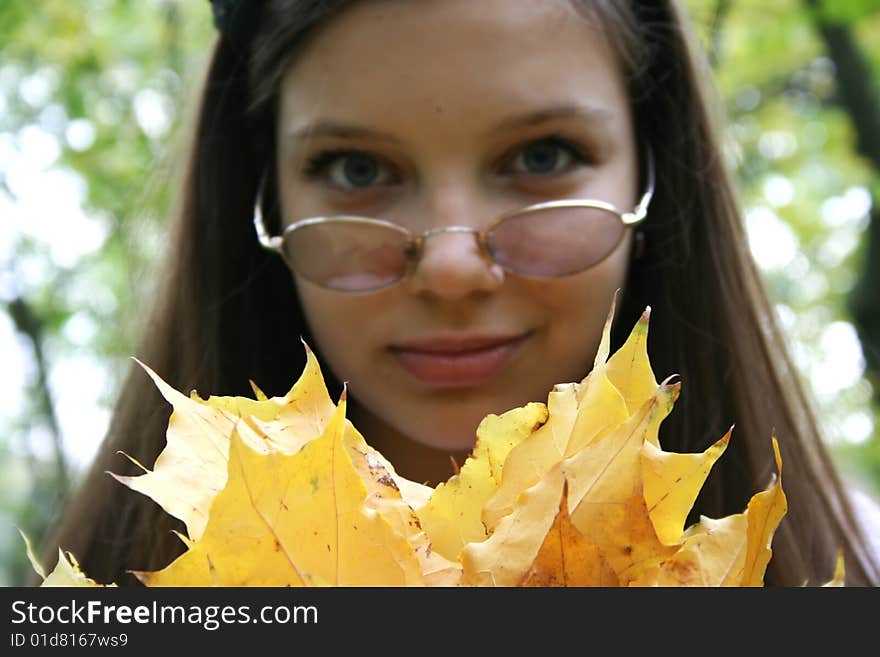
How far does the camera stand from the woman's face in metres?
1.00

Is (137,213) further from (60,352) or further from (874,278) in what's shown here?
(60,352)

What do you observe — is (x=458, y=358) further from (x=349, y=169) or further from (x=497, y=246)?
(x=349, y=169)

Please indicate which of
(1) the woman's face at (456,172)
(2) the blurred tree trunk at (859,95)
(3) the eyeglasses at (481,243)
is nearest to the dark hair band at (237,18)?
(1) the woman's face at (456,172)

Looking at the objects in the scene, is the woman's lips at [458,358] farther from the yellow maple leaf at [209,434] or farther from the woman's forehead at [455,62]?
the yellow maple leaf at [209,434]

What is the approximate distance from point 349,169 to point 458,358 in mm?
314

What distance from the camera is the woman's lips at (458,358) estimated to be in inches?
41.4

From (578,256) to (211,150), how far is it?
0.69 m

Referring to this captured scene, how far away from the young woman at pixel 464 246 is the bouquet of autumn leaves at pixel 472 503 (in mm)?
690

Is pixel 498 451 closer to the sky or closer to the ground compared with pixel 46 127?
closer to the sky

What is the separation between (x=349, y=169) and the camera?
113cm

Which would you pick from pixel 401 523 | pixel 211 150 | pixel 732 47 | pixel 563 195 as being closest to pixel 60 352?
pixel 732 47

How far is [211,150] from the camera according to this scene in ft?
4.44

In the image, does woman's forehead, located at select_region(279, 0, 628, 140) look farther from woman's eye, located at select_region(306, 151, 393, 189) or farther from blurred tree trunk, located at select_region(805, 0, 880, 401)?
blurred tree trunk, located at select_region(805, 0, 880, 401)

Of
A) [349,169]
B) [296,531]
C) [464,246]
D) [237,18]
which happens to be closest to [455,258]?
[464,246]
